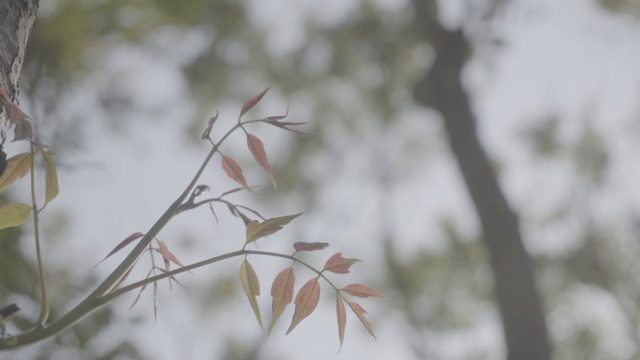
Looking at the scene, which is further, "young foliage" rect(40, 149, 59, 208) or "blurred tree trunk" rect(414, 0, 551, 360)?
"blurred tree trunk" rect(414, 0, 551, 360)

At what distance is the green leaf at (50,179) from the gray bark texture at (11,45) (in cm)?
4

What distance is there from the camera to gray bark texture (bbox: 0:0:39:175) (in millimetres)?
373

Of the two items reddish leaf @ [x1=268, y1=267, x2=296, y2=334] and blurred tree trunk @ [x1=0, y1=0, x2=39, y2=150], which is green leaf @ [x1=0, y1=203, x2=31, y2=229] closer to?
blurred tree trunk @ [x1=0, y1=0, x2=39, y2=150]

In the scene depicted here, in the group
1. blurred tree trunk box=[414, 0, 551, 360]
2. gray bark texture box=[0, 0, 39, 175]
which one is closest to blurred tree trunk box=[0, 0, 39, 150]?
gray bark texture box=[0, 0, 39, 175]

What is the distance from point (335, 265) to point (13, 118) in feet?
0.62

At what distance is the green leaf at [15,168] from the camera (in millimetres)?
376

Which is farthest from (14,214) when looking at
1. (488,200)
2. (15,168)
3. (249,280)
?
(488,200)

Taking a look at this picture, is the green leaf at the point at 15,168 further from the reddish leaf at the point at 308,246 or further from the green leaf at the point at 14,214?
the reddish leaf at the point at 308,246

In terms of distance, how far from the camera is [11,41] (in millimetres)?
388

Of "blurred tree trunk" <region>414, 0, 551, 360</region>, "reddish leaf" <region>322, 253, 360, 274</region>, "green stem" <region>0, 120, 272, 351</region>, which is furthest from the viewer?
"blurred tree trunk" <region>414, 0, 551, 360</region>

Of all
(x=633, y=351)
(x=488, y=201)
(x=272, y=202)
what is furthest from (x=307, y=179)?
(x=488, y=201)

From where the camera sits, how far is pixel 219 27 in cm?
455

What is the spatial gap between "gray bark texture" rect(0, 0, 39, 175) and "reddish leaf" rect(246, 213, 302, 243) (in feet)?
0.44

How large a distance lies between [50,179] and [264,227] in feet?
0.36
